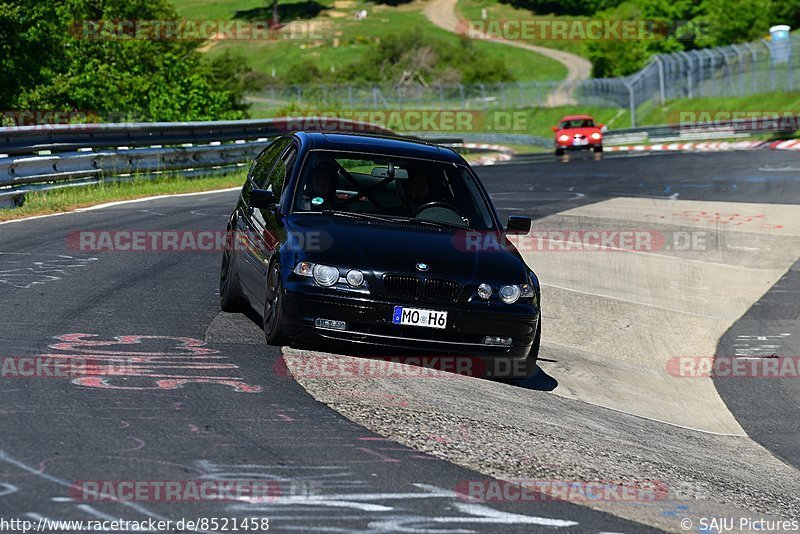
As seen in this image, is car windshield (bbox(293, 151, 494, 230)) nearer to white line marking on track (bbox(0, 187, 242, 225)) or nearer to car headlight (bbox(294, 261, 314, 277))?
car headlight (bbox(294, 261, 314, 277))

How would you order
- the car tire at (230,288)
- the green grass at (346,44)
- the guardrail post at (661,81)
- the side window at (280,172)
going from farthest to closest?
1. the green grass at (346,44)
2. the guardrail post at (661,81)
3. the car tire at (230,288)
4. the side window at (280,172)

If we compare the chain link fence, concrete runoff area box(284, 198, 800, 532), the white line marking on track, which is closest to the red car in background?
the chain link fence

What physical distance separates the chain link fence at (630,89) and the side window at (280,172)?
1826 inches

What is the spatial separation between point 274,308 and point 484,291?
58.4 inches

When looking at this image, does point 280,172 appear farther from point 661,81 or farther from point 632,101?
point 661,81

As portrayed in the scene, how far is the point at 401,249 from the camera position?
885cm

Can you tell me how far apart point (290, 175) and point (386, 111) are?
59661 millimetres

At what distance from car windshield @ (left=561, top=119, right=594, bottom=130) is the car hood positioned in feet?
135

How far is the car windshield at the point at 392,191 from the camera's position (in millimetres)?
9719

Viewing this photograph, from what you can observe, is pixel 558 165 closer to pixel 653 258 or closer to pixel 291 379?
pixel 653 258

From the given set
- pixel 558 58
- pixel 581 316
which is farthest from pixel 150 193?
pixel 558 58

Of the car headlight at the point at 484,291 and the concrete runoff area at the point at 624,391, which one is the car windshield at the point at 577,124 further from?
the car headlight at the point at 484,291

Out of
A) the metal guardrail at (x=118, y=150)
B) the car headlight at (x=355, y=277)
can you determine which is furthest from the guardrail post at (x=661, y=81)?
the car headlight at (x=355, y=277)

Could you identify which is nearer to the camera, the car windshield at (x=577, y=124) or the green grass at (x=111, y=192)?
the green grass at (x=111, y=192)
